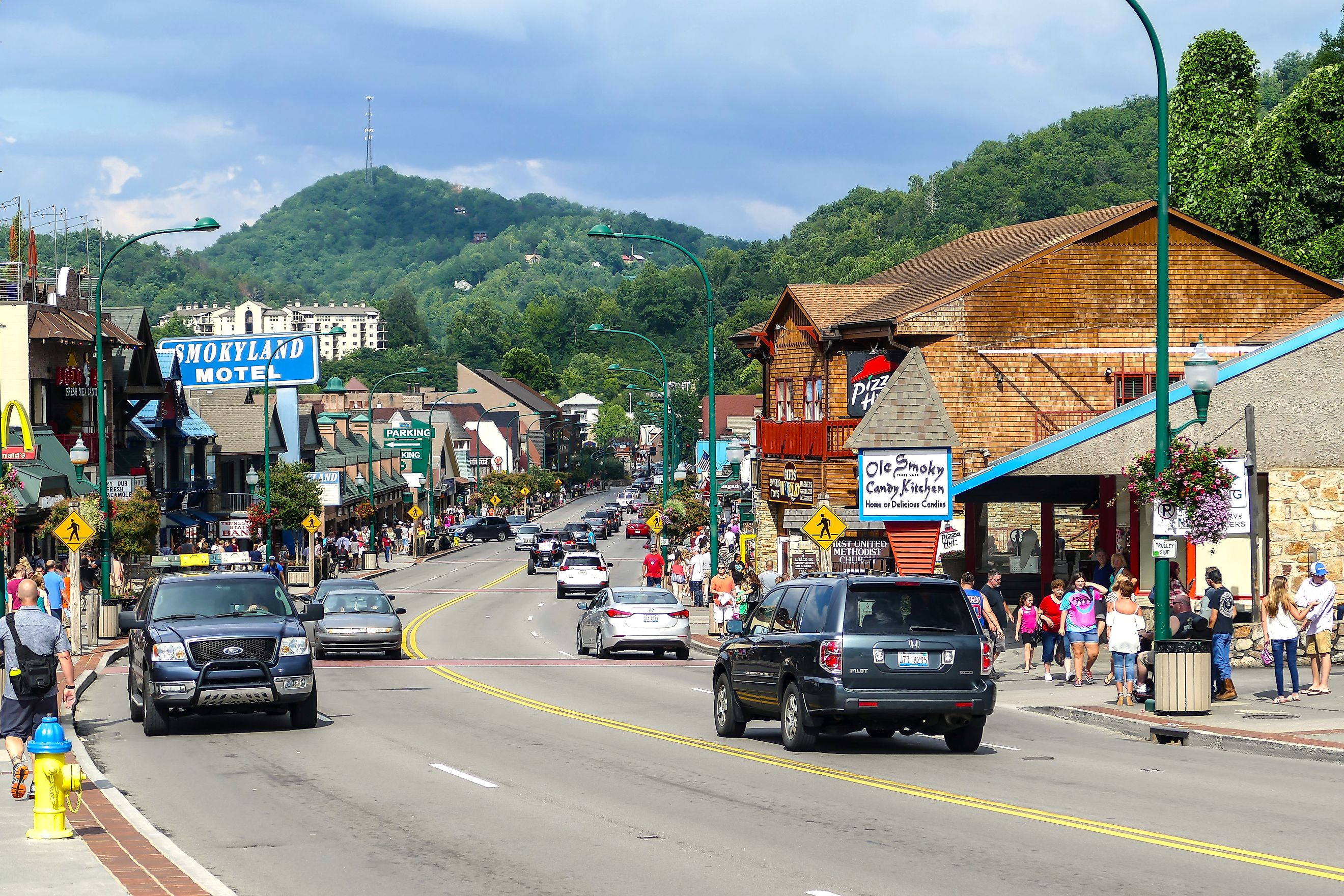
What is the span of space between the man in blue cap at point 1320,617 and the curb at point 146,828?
1536 cm

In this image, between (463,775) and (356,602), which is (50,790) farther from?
(356,602)

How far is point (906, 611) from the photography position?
16.3 metres

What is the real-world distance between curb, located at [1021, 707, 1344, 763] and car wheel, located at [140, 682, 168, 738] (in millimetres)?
11338

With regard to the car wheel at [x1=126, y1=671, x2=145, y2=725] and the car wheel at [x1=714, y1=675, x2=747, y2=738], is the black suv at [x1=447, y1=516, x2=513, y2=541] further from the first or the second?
the car wheel at [x1=714, y1=675, x2=747, y2=738]

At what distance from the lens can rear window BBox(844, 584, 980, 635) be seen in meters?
16.2

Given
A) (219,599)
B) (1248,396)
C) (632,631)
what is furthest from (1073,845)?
(632,631)

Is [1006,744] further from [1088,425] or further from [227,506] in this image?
[227,506]

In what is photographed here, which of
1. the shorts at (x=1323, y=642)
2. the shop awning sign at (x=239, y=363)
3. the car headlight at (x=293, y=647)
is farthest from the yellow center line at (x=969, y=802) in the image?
the shop awning sign at (x=239, y=363)

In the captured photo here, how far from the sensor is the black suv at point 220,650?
18.1m

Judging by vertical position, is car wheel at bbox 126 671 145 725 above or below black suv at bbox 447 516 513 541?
above

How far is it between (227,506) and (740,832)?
63.5 meters

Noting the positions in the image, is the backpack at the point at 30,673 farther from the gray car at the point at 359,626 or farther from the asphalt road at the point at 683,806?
the gray car at the point at 359,626

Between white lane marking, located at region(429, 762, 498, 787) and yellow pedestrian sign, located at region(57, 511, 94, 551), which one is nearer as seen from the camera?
white lane marking, located at region(429, 762, 498, 787)

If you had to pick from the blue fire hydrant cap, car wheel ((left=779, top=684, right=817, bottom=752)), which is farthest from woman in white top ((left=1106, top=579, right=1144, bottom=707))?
the blue fire hydrant cap
